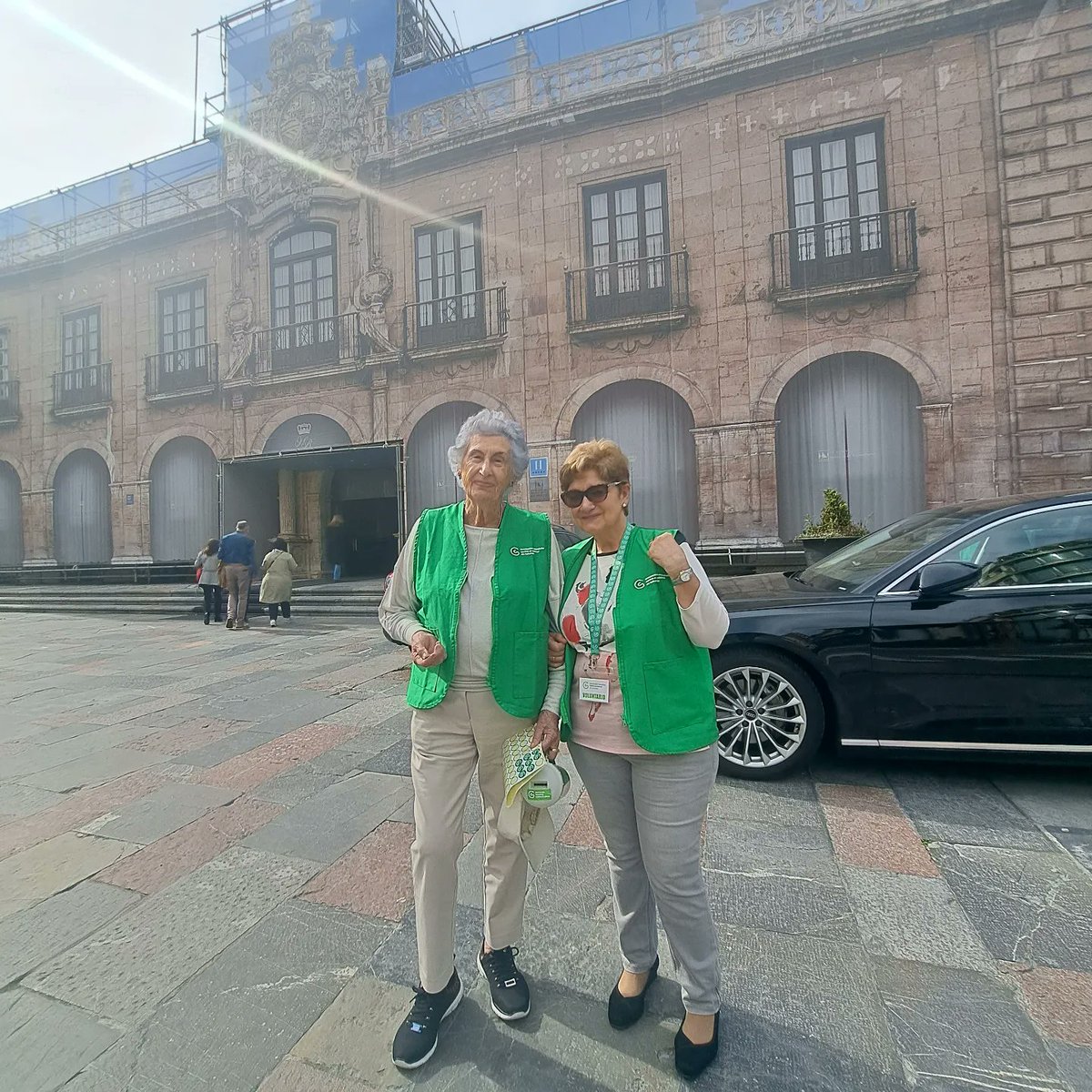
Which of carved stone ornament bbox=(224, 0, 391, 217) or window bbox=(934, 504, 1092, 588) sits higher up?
carved stone ornament bbox=(224, 0, 391, 217)

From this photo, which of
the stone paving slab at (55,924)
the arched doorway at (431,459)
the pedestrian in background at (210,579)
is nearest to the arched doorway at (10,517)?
the pedestrian in background at (210,579)

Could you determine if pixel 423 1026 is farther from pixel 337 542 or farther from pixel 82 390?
pixel 82 390

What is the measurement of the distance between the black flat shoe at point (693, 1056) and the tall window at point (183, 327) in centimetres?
1932

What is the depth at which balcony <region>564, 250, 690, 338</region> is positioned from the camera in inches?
491

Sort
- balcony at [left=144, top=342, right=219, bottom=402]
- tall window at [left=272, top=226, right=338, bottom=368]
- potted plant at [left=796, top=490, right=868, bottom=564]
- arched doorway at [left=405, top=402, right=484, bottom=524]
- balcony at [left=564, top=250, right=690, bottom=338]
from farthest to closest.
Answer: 1. balcony at [left=144, top=342, right=219, bottom=402]
2. tall window at [left=272, top=226, right=338, bottom=368]
3. arched doorway at [left=405, top=402, right=484, bottom=524]
4. balcony at [left=564, top=250, right=690, bottom=338]
5. potted plant at [left=796, top=490, right=868, bottom=564]

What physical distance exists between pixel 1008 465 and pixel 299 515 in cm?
1626

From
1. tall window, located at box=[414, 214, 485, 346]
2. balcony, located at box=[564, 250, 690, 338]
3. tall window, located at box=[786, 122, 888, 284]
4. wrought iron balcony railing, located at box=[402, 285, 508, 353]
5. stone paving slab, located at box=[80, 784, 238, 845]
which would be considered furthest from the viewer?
tall window, located at box=[414, 214, 485, 346]

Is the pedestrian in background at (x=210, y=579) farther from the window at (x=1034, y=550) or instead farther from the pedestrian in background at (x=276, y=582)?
the window at (x=1034, y=550)

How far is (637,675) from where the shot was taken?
5.53 feet

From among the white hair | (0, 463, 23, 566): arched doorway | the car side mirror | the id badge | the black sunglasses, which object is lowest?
the id badge

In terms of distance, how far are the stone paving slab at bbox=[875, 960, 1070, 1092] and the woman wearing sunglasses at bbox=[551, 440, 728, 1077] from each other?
55cm

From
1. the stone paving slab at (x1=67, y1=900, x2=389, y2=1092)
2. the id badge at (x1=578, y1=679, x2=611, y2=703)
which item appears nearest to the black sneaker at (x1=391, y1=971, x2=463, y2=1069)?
the stone paving slab at (x1=67, y1=900, x2=389, y2=1092)

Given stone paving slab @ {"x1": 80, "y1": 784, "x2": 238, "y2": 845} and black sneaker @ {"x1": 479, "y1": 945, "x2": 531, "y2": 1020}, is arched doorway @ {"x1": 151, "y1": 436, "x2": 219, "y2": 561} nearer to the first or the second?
stone paving slab @ {"x1": 80, "y1": 784, "x2": 238, "y2": 845}

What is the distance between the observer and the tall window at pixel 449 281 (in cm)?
1417
